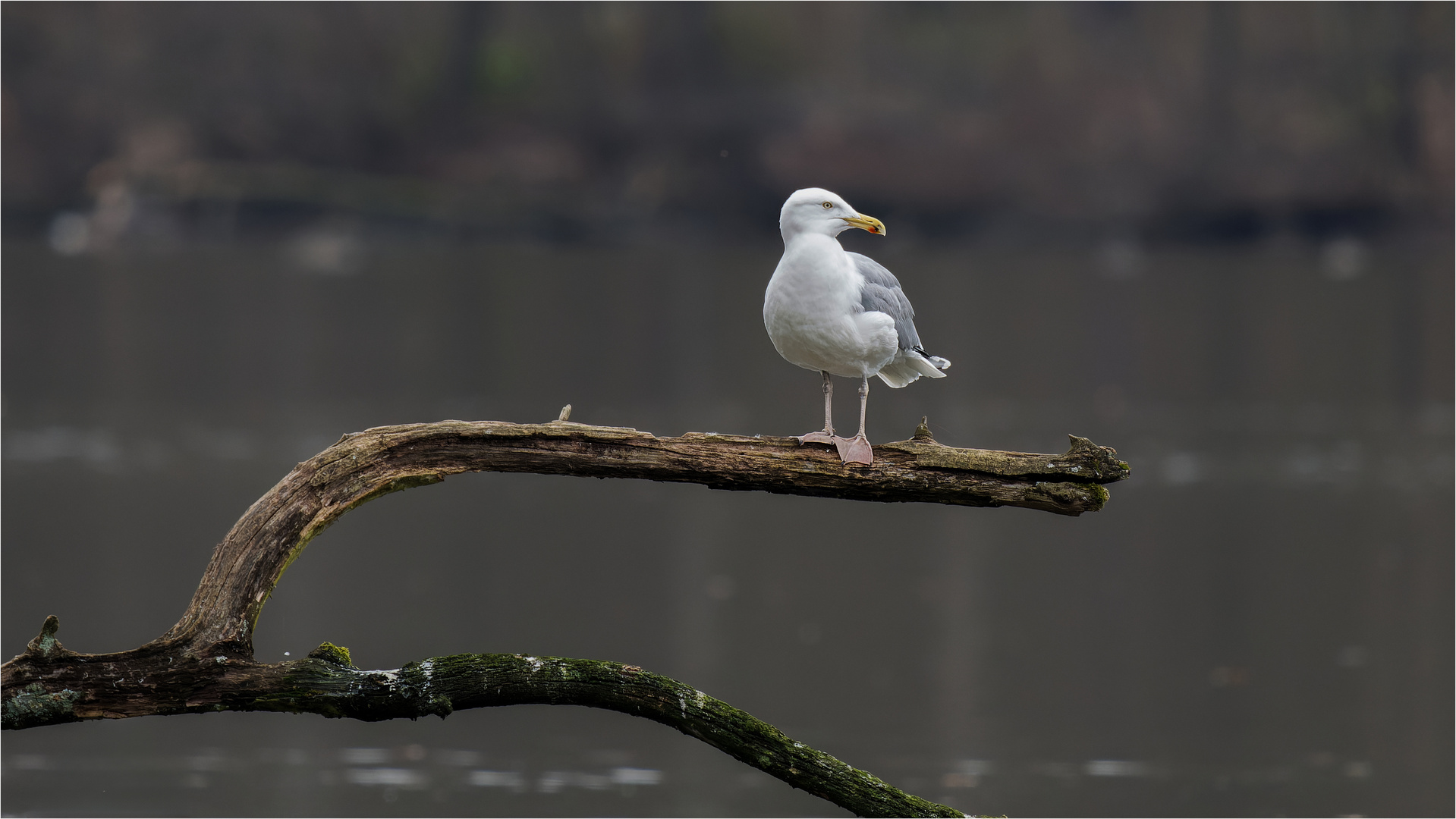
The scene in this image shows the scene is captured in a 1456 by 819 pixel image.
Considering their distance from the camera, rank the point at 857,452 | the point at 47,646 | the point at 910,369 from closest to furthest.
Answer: the point at 47,646
the point at 857,452
the point at 910,369

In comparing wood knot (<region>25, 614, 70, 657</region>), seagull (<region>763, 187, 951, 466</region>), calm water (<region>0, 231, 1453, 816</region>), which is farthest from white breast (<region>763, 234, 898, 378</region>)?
calm water (<region>0, 231, 1453, 816</region>)

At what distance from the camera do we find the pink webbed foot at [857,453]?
5.75 metres

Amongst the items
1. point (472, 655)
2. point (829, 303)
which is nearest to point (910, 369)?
point (829, 303)

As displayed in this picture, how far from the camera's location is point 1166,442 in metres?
20.9

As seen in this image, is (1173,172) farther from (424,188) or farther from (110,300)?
(110,300)

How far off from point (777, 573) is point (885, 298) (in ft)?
28.5

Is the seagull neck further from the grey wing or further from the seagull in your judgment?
the grey wing

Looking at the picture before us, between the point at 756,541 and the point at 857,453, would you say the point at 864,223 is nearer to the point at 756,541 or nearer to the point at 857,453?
the point at 857,453

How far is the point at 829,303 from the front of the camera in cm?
590

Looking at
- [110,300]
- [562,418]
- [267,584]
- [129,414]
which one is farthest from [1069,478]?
[110,300]

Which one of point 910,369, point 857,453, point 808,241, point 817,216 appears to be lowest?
point 857,453

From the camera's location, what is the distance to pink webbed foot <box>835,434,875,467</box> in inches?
227

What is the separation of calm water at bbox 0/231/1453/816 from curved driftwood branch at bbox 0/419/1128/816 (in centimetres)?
364

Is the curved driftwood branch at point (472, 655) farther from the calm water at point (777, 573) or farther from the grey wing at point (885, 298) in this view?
the calm water at point (777, 573)
